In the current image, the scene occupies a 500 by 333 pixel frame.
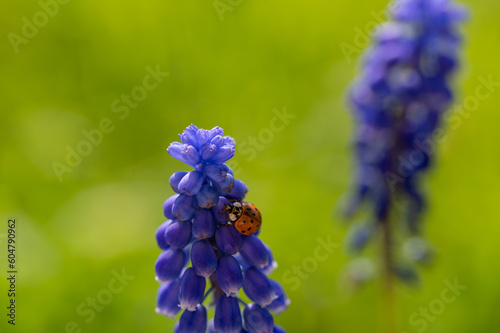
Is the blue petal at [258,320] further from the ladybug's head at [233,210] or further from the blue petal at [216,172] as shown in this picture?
the blue petal at [216,172]

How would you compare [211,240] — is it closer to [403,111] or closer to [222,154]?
[222,154]

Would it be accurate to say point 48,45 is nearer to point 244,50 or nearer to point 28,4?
point 28,4

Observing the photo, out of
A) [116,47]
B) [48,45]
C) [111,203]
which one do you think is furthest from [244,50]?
[111,203]

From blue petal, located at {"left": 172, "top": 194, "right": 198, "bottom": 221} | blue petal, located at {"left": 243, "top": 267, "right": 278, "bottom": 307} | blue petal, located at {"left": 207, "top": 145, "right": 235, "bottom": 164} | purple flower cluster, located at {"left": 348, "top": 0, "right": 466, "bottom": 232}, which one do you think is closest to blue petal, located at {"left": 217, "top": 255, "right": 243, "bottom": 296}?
blue petal, located at {"left": 243, "top": 267, "right": 278, "bottom": 307}

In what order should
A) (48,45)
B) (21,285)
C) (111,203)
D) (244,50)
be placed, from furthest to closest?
1. (244,50)
2. (48,45)
3. (111,203)
4. (21,285)

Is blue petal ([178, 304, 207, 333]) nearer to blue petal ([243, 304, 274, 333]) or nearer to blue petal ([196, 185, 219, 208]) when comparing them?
blue petal ([243, 304, 274, 333])
